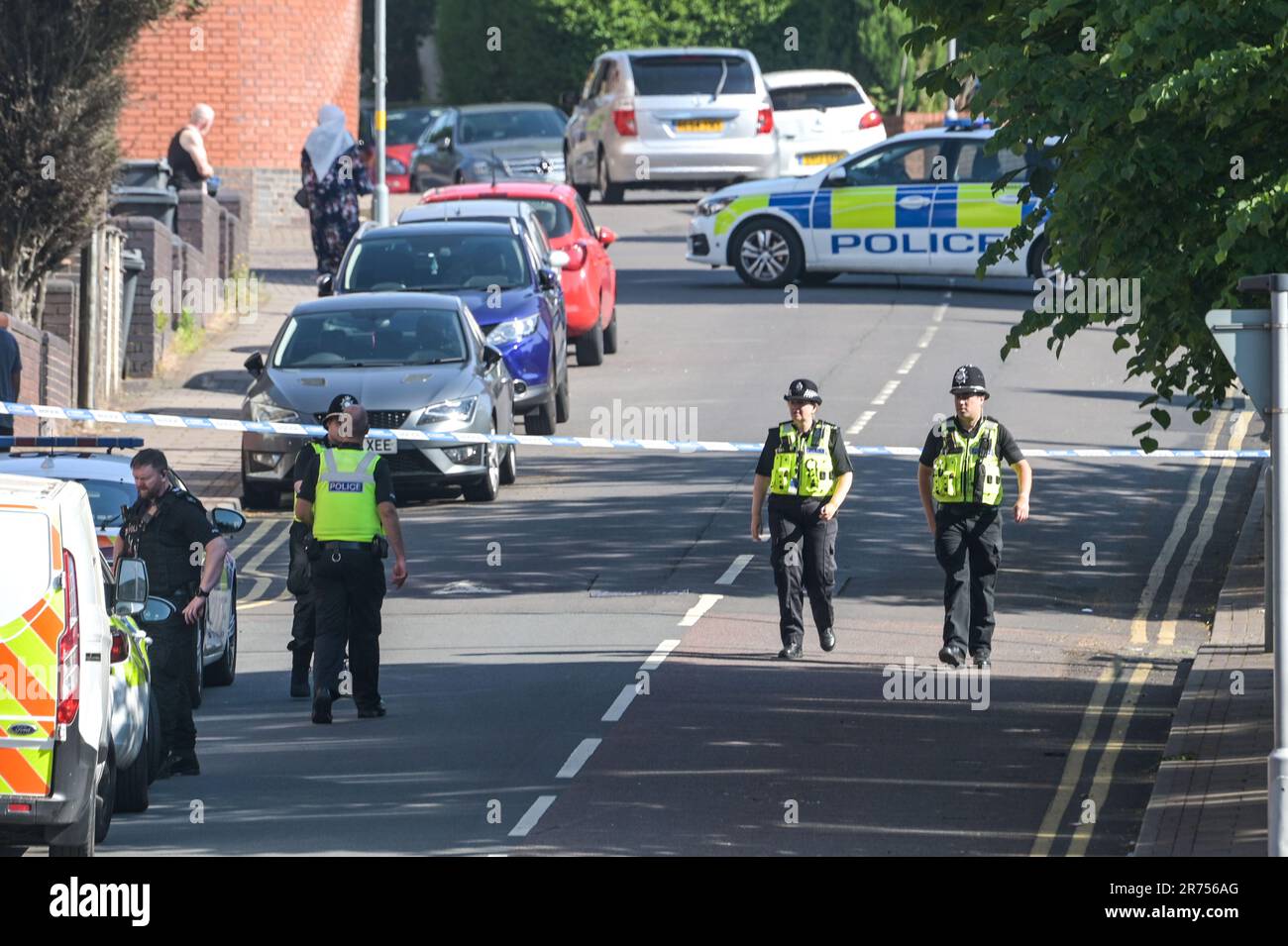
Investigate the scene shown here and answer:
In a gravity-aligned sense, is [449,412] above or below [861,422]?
above

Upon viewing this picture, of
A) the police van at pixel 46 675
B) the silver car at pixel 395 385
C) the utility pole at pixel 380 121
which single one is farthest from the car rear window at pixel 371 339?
the utility pole at pixel 380 121

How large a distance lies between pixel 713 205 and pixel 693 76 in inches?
264

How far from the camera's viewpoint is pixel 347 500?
1293 centimetres

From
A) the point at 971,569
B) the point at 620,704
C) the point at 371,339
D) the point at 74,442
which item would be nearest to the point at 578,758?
the point at 620,704

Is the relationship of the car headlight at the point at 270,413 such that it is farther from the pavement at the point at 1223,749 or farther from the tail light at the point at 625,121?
the tail light at the point at 625,121

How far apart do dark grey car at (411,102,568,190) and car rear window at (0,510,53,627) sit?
3046 centimetres

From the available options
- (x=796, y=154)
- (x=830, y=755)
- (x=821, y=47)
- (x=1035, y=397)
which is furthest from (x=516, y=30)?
(x=830, y=755)

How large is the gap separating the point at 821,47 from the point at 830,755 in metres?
41.7

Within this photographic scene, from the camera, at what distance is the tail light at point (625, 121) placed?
119ft

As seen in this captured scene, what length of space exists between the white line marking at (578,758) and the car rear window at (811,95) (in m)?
28.0

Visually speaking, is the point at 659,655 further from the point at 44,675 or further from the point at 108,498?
the point at 44,675

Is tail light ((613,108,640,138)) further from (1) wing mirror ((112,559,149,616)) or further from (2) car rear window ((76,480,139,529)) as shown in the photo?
(1) wing mirror ((112,559,149,616))

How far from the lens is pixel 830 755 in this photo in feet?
40.4

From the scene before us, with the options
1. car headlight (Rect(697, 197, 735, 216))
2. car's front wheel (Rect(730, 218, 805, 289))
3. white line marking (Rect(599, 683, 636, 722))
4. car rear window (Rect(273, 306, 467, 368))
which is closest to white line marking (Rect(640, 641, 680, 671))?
white line marking (Rect(599, 683, 636, 722))
